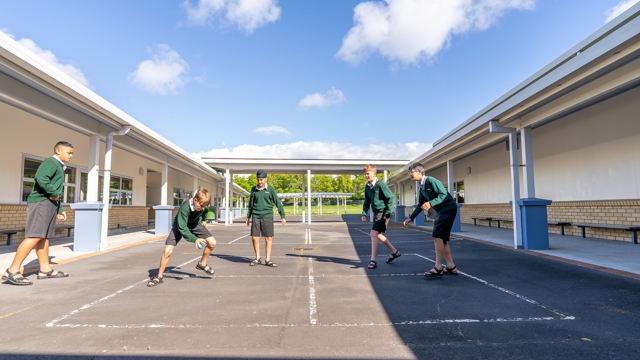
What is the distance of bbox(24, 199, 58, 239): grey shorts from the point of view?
4996 millimetres

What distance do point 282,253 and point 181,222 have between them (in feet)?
12.7

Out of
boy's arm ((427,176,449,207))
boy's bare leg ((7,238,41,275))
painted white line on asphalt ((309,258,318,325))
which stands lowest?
painted white line on asphalt ((309,258,318,325))

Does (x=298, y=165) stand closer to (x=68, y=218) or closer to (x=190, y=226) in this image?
(x=68, y=218)

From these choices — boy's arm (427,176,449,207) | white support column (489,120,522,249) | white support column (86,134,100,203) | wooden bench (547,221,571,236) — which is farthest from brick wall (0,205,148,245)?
wooden bench (547,221,571,236)

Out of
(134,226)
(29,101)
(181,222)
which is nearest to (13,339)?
(181,222)

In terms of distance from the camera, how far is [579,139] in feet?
35.7

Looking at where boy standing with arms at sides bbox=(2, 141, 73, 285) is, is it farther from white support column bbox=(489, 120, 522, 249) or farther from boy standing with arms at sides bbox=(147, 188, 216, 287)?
white support column bbox=(489, 120, 522, 249)

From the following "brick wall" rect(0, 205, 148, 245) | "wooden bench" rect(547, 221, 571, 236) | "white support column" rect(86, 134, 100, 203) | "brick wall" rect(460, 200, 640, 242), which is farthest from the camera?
"wooden bench" rect(547, 221, 571, 236)

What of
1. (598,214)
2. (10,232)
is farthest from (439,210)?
(10,232)

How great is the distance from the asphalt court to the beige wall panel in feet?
17.4

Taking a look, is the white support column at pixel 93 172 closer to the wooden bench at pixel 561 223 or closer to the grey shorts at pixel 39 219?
the grey shorts at pixel 39 219

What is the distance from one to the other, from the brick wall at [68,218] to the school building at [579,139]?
42.9 feet

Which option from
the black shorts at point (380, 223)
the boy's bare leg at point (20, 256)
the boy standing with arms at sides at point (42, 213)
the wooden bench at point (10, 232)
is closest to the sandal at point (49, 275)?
the boy standing with arms at sides at point (42, 213)

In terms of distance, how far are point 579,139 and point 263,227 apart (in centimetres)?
1045
